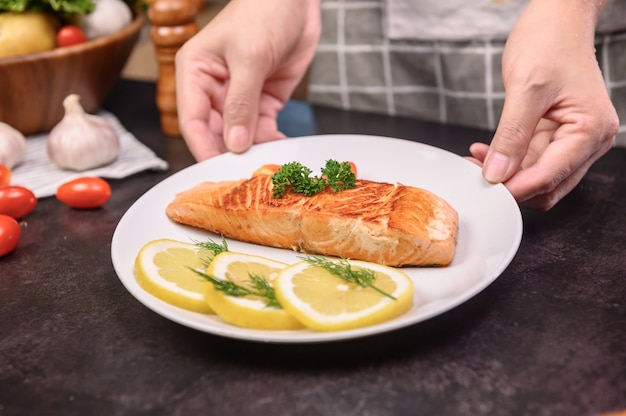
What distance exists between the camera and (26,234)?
7.64 ft

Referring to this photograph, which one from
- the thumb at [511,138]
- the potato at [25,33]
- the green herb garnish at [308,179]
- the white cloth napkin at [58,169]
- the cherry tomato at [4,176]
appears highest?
the potato at [25,33]

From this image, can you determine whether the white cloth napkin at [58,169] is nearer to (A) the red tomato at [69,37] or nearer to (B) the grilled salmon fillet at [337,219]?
(A) the red tomato at [69,37]

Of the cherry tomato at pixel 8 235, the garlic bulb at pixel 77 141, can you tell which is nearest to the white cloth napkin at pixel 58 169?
the garlic bulb at pixel 77 141

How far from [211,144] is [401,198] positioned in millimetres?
886

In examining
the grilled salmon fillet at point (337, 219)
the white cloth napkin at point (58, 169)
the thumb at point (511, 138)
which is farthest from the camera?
the white cloth napkin at point (58, 169)

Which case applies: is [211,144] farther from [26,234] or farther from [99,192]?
[26,234]

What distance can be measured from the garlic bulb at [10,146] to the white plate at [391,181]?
870 millimetres

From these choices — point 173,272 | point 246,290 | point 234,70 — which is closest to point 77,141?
point 234,70

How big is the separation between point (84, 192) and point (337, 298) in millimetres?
1288

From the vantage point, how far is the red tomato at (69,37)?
299 cm

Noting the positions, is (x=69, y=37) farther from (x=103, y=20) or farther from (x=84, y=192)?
(x=84, y=192)

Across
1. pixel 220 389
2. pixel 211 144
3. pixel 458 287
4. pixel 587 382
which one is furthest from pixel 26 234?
pixel 587 382

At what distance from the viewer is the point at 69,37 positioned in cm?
300

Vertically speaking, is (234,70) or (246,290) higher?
(234,70)
